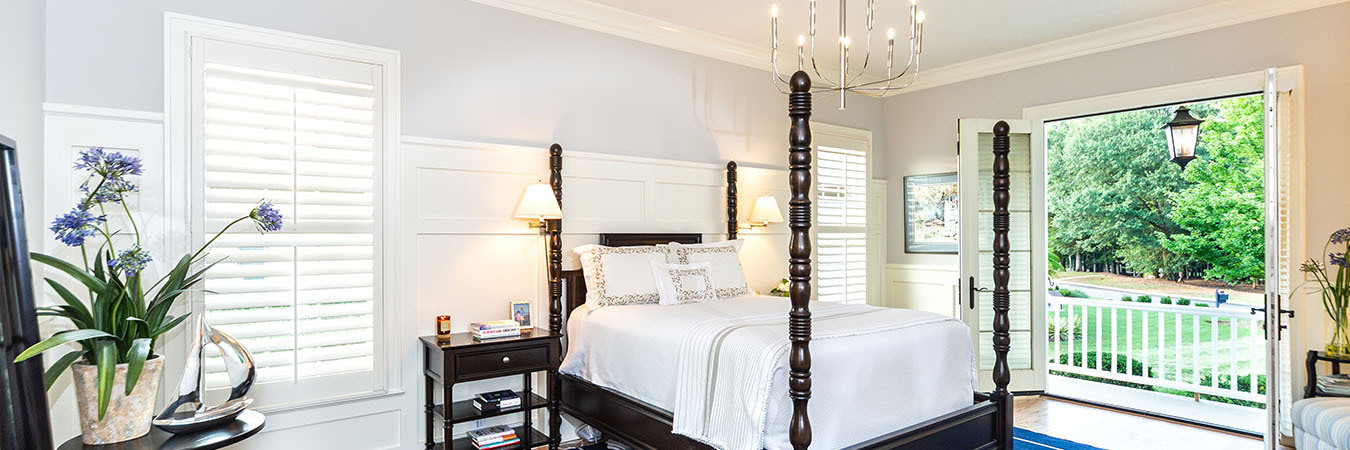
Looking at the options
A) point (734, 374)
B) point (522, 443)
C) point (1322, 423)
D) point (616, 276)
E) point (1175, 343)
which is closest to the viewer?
point (734, 374)

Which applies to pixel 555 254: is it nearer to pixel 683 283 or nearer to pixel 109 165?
pixel 683 283

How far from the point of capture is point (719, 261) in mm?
4121

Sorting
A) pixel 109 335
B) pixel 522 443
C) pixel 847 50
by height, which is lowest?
pixel 522 443

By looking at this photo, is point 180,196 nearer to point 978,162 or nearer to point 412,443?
point 412,443

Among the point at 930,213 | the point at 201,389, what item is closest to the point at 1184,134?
the point at 930,213

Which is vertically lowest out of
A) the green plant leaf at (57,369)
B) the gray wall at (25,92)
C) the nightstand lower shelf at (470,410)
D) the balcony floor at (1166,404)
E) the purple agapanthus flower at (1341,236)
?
the balcony floor at (1166,404)

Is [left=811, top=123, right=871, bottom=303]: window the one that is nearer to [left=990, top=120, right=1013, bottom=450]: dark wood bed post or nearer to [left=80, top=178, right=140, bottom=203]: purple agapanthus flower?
[left=990, top=120, right=1013, bottom=450]: dark wood bed post

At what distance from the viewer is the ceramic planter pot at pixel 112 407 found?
6.59 ft

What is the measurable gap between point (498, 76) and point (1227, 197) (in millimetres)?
7378

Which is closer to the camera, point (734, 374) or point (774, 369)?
point (774, 369)

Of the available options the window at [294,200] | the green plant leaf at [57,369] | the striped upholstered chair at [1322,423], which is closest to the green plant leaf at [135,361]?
the green plant leaf at [57,369]

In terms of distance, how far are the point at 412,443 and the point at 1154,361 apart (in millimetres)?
7156

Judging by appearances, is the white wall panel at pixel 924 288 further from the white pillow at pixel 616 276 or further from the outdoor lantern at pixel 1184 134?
the white pillow at pixel 616 276

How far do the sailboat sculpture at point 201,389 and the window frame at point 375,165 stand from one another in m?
0.67
